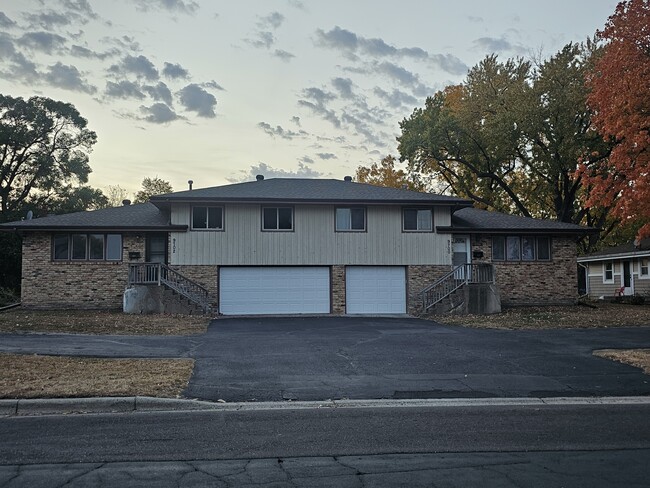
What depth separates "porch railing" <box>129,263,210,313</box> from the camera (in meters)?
24.9

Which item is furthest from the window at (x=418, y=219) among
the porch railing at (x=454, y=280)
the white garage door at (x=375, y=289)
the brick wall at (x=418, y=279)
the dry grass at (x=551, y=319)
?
the dry grass at (x=551, y=319)

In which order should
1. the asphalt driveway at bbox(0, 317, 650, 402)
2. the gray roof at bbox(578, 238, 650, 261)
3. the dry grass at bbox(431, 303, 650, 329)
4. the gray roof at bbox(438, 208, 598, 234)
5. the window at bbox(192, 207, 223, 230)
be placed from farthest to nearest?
the gray roof at bbox(578, 238, 650, 261) < the gray roof at bbox(438, 208, 598, 234) < the window at bbox(192, 207, 223, 230) < the dry grass at bbox(431, 303, 650, 329) < the asphalt driveway at bbox(0, 317, 650, 402)

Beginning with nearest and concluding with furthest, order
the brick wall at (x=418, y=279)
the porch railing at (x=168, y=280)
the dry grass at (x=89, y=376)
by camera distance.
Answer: the dry grass at (x=89, y=376)
the porch railing at (x=168, y=280)
the brick wall at (x=418, y=279)

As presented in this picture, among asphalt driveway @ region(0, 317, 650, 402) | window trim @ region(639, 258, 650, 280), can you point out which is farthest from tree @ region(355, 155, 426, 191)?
asphalt driveway @ region(0, 317, 650, 402)

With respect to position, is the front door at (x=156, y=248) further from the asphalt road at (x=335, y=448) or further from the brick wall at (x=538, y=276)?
the asphalt road at (x=335, y=448)

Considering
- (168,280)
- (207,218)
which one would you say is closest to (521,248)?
(207,218)

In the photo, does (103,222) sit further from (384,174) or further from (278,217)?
(384,174)

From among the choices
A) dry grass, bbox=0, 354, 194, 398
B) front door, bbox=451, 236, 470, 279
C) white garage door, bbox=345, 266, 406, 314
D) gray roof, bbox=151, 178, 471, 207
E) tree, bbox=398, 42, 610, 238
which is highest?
tree, bbox=398, 42, 610, 238

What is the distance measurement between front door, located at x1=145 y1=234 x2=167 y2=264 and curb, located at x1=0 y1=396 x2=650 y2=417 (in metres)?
18.6

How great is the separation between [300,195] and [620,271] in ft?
77.9

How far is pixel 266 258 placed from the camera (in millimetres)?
27297

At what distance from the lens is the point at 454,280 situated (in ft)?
89.2

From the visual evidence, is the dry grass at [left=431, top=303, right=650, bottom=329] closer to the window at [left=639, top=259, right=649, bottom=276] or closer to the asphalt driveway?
the asphalt driveway

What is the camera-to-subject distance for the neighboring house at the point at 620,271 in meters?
36.8
